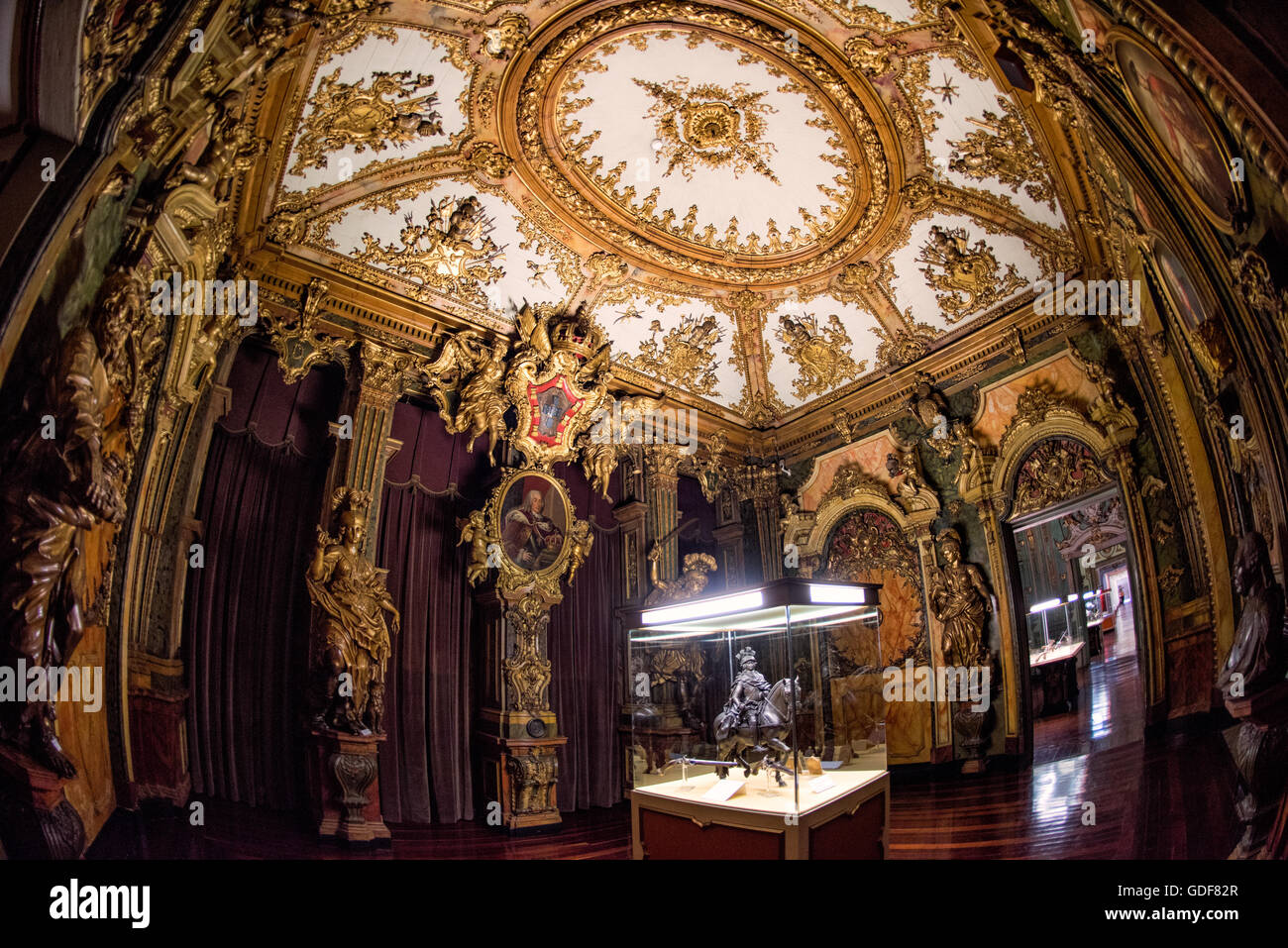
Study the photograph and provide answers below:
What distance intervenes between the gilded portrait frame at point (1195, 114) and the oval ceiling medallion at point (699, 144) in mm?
3249

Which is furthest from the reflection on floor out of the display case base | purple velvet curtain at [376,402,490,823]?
purple velvet curtain at [376,402,490,823]

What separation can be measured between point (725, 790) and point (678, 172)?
6.60 metres

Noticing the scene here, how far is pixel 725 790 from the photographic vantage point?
5.00 m

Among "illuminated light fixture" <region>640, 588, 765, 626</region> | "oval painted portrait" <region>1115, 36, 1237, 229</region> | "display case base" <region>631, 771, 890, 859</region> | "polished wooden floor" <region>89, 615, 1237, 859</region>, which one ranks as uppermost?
"oval painted portrait" <region>1115, 36, 1237, 229</region>

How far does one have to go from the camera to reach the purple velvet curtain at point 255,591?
703 cm

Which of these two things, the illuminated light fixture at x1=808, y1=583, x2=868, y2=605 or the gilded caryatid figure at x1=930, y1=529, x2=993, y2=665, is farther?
the gilded caryatid figure at x1=930, y1=529, x2=993, y2=665

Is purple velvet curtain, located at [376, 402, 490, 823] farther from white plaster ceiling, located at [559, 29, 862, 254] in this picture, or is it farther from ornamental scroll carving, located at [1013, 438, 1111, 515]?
ornamental scroll carving, located at [1013, 438, 1111, 515]

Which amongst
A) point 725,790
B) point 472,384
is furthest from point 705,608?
point 472,384

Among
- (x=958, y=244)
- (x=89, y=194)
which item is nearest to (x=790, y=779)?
(x=89, y=194)

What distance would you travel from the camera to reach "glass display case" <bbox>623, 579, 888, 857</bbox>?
4.87 metres

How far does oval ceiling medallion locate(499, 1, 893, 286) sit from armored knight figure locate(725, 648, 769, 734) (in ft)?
18.0

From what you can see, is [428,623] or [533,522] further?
[533,522]

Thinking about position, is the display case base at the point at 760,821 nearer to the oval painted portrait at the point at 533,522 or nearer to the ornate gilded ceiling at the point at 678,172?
the oval painted portrait at the point at 533,522

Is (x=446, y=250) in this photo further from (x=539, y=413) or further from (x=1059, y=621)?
(x=1059, y=621)
